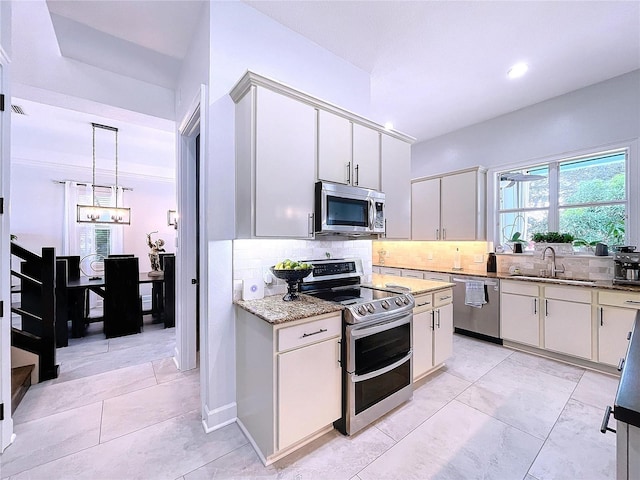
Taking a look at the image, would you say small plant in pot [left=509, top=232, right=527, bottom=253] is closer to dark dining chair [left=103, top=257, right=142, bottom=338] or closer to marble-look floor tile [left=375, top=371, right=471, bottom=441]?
marble-look floor tile [left=375, top=371, right=471, bottom=441]

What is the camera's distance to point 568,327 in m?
3.04

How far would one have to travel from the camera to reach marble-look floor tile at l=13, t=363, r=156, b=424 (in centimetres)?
226

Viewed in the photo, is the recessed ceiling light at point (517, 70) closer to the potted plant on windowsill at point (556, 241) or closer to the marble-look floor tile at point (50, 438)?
the potted plant on windowsill at point (556, 241)

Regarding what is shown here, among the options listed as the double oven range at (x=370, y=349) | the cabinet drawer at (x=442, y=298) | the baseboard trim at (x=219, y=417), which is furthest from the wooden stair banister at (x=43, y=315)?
the cabinet drawer at (x=442, y=298)

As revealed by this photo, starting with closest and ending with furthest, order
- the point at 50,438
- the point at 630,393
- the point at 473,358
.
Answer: the point at 630,393 < the point at 50,438 < the point at 473,358

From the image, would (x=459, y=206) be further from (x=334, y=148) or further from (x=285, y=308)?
(x=285, y=308)

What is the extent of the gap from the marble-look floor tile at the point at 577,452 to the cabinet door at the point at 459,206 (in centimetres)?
259

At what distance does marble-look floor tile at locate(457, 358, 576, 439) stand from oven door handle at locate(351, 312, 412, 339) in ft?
3.02

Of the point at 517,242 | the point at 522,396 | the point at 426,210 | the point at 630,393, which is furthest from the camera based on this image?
the point at 426,210

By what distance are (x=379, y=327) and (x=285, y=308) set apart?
0.71 meters

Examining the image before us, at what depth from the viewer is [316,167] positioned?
87.8 inches

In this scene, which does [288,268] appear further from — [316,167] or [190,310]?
[190,310]

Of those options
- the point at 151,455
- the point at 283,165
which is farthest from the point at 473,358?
the point at 151,455

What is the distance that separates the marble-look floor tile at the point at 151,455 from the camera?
1.64 meters
